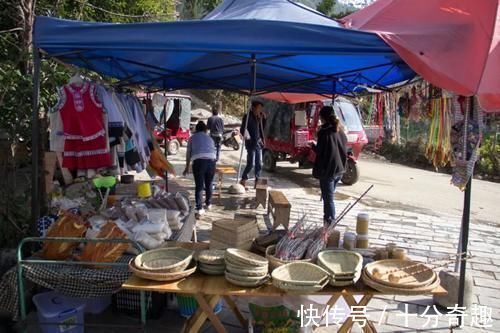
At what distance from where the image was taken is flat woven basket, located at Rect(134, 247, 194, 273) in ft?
9.32

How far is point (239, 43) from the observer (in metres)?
3.13

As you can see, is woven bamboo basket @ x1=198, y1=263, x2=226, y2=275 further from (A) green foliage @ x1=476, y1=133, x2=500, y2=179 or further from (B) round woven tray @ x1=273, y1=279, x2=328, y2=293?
(A) green foliage @ x1=476, y1=133, x2=500, y2=179

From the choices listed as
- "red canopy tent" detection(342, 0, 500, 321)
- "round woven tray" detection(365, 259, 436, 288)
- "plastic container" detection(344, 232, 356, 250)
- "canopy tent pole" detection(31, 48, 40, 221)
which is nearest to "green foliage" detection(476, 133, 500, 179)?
"red canopy tent" detection(342, 0, 500, 321)

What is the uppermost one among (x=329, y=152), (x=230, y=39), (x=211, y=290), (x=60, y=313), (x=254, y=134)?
(x=230, y=39)

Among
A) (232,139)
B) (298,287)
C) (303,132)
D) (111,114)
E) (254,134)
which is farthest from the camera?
(232,139)

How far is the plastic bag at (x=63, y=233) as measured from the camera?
3.53m

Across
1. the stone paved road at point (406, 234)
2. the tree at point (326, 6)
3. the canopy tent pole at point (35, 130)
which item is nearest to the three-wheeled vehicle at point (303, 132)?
the stone paved road at point (406, 234)

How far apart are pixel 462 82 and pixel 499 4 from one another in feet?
2.74

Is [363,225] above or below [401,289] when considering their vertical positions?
above

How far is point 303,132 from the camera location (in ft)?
35.9

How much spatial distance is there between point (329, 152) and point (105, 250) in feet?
12.1

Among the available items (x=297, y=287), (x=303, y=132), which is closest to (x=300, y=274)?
(x=297, y=287)

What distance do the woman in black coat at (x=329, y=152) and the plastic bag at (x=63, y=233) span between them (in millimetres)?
3507

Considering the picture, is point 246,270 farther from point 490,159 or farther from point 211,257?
point 490,159
